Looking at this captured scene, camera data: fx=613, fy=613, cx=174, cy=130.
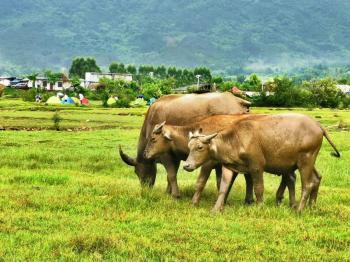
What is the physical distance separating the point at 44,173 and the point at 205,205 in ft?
16.2

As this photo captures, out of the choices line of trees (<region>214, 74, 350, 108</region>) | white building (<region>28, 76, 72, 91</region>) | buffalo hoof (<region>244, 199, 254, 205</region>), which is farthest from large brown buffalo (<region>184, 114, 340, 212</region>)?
white building (<region>28, 76, 72, 91</region>)

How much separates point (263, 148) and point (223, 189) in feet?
3.84

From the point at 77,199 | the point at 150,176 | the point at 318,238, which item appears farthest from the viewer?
the point at 150,176

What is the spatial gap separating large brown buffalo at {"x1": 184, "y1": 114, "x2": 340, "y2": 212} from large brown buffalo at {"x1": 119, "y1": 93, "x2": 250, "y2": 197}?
1.44m

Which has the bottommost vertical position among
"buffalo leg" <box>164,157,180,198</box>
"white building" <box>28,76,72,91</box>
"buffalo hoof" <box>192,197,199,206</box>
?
"white building" <box>28,76,72,91</box>

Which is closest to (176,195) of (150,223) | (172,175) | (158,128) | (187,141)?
(172,175)

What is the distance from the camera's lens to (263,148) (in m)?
12.1

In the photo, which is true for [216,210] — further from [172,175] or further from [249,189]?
[172,175]

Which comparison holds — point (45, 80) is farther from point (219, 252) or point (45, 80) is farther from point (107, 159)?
point (219, 252)

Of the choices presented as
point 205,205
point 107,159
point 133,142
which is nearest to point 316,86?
point 133,142

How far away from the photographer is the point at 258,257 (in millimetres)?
8289

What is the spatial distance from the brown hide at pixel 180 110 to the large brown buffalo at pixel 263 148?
4.73 ft

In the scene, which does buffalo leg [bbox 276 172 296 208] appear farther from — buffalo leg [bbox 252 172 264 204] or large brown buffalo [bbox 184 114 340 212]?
buffalo leg [bbox 252 172 264 204]

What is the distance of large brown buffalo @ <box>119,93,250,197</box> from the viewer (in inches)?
533
